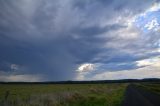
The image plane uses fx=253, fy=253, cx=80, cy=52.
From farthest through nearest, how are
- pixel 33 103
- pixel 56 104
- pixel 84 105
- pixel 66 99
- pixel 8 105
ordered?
pixel 66 99
pixel 84 105
pixel 56 104
pixel 33 103
pixel 8 105

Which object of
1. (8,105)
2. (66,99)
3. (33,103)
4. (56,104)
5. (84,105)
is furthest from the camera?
(66,99)

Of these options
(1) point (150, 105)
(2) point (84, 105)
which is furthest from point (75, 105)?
(1) point (150, 105)

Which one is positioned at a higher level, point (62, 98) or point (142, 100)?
point (62, 98)

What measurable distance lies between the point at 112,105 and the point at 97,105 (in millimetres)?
1659

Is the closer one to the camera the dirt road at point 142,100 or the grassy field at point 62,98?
the grassy field at point 62,98

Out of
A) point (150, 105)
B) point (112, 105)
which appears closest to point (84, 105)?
point (112, 105)

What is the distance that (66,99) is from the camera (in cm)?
2881

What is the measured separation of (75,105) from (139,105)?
640 cm

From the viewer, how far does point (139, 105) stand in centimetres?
2286

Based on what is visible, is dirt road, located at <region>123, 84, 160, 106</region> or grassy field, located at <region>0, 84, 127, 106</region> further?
dirt road, located at <region>123, 84, 160, 106</region>

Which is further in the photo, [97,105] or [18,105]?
[97,105]

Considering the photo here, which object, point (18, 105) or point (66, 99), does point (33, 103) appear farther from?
point (66, 99)

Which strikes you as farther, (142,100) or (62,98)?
(62,98)

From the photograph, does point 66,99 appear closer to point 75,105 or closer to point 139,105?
point 75,105
